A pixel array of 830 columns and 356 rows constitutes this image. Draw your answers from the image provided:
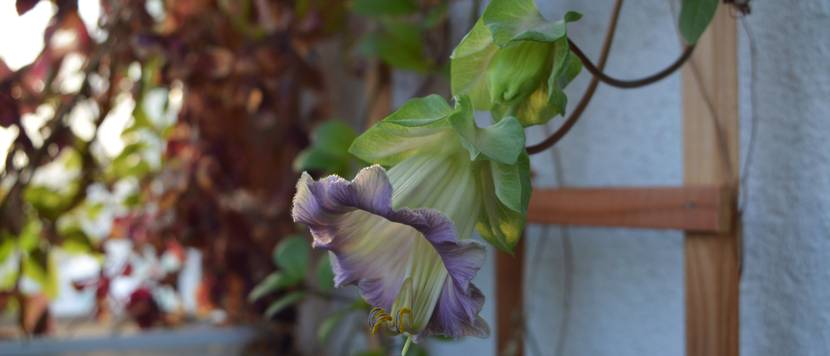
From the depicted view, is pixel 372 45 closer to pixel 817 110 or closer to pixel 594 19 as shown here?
pixel 594 19

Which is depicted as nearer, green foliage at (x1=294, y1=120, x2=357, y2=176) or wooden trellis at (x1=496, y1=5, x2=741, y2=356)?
wooden trellis at (x1=496, y1=5, x2=741, y2=356)

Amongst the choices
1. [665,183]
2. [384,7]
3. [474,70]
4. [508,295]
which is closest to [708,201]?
[665,183]

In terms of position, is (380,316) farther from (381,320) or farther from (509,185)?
(509,185)

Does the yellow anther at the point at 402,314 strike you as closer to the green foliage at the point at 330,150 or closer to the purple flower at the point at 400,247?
the purple flower at the point at 400,247

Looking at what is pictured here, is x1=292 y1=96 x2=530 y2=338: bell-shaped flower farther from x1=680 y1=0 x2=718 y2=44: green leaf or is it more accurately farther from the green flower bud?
x1=680 y1=0 x2=718 y2=44: green leaf

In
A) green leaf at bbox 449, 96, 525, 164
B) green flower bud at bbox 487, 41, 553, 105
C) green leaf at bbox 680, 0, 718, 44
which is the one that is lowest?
green leaf at bbox 449, 96, 525, 164

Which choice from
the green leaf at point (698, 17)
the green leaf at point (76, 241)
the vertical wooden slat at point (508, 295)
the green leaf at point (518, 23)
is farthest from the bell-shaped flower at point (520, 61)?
the green leaf at point (76, 241)

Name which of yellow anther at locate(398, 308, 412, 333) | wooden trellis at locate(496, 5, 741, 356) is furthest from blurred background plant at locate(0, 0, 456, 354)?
yellow anther at locate(398, 308, 412, 333)
